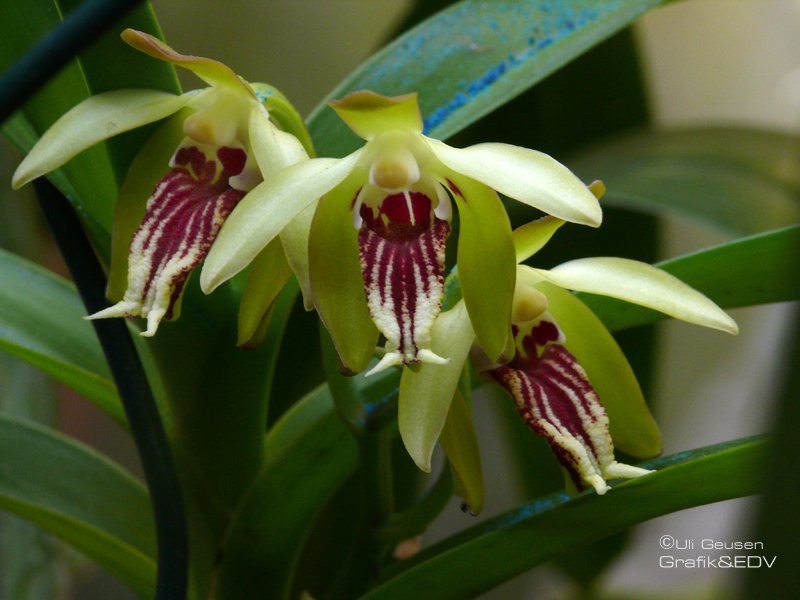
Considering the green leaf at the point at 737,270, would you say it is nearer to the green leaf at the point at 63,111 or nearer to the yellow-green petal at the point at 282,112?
the yellow-green petal at the point at 282,112

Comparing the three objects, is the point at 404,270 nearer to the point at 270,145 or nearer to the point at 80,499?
the point at 270,145

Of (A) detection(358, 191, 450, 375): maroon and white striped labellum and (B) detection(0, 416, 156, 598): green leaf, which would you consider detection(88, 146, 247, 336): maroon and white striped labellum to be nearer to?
(A) detection(358, 191, 450, 375): maroon and white striped labellum

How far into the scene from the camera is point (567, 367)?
0.47 metres

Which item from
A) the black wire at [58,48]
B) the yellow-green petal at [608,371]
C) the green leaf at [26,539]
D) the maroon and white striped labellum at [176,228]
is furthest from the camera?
the green leaf at [26,539]

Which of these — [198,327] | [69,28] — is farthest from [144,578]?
[69,28]

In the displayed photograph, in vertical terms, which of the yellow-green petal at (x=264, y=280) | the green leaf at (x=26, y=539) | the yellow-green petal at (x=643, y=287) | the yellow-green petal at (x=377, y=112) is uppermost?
the yellow-green petal at (x=377, y=112)

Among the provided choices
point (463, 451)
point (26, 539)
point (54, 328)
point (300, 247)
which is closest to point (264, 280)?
point (300, 247)

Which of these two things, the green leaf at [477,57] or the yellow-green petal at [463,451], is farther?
the green leaf at [477,57]

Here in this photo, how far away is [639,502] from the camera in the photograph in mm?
480

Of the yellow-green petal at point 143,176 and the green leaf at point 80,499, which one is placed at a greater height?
the yellow-green petal at point 143,176

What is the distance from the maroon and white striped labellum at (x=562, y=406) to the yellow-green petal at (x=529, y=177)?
0.12 metres

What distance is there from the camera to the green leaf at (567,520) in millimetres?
465

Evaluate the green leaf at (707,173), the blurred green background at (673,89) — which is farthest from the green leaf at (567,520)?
the blurred green background at (673,89)

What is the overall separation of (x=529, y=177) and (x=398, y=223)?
0.08 m
